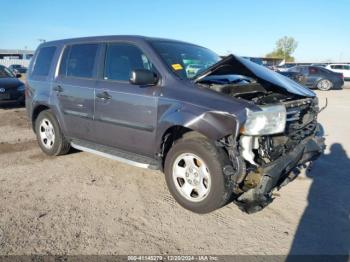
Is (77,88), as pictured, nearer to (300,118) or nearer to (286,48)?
(300,118)

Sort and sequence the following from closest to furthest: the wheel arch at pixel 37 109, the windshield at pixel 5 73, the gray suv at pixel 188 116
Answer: the gray suv at pixel 188 116
the wheel arch at pixel 37 109
the windshield at pixel 5 73

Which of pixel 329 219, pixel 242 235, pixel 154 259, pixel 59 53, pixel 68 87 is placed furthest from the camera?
pixel 59 53

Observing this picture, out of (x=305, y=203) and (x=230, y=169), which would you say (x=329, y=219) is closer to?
(x=305, y=203)

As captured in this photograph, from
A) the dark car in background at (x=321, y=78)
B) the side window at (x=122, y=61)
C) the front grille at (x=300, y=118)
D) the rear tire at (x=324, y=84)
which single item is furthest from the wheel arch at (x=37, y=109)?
the rear tire at (x=324, y=84)

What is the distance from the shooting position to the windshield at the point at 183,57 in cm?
427

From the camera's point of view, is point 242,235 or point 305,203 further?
point 305,203

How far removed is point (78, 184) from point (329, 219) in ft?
10.3

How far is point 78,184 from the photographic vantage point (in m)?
4.66

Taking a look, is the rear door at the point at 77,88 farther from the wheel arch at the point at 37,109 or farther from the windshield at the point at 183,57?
the windshield at the point at 183,57

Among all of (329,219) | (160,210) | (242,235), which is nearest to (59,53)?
(160,210)

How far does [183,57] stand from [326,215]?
2596 mm

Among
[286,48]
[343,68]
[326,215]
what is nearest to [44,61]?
[326,215]

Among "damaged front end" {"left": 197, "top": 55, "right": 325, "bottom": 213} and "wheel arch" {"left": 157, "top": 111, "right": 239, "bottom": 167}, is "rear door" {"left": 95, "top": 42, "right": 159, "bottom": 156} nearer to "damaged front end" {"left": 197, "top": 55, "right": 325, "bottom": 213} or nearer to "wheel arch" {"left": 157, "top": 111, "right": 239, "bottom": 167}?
"wheel arch" {"left": 157, "top": 111, "right": 239, "bottom": 167}

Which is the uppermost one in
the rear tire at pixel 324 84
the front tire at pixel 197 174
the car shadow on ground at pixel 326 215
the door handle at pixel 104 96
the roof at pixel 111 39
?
the roof at pixel 111 39
